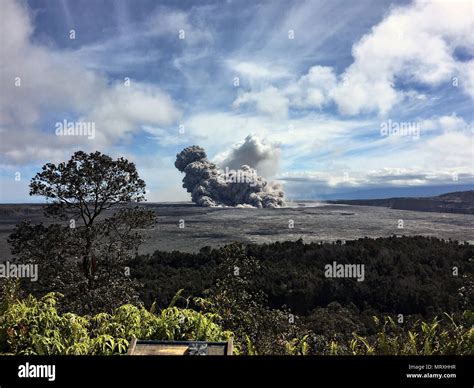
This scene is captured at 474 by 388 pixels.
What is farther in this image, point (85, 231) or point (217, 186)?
point (217, 186)

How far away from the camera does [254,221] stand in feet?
75.9

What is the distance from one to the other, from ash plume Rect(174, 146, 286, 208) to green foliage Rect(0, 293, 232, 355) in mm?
26649

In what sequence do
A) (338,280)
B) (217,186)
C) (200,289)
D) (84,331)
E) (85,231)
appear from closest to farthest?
(84,331) → (85,231) → (200,289) → (338,280) → (217,186)

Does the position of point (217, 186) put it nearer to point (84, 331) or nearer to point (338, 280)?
point (338, 280)

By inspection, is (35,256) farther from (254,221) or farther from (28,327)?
(254,221)

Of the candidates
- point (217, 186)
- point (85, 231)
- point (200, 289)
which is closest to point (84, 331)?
point (85, 231)

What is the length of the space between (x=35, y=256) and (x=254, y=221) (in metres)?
14.3

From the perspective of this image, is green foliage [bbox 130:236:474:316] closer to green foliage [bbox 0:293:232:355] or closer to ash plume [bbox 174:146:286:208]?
green foliage [bbox 0:293:232:355]

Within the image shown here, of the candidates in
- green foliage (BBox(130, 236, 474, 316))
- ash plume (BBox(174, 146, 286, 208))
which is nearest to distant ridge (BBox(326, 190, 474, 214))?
green foliage (BBox(130, 236, 474, 316))

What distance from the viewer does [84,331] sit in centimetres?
589

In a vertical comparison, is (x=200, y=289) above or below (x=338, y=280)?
above

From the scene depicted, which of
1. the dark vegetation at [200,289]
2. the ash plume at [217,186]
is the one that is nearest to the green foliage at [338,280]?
the dark vegetation at [200,289]

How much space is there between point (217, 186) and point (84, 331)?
3665cm
